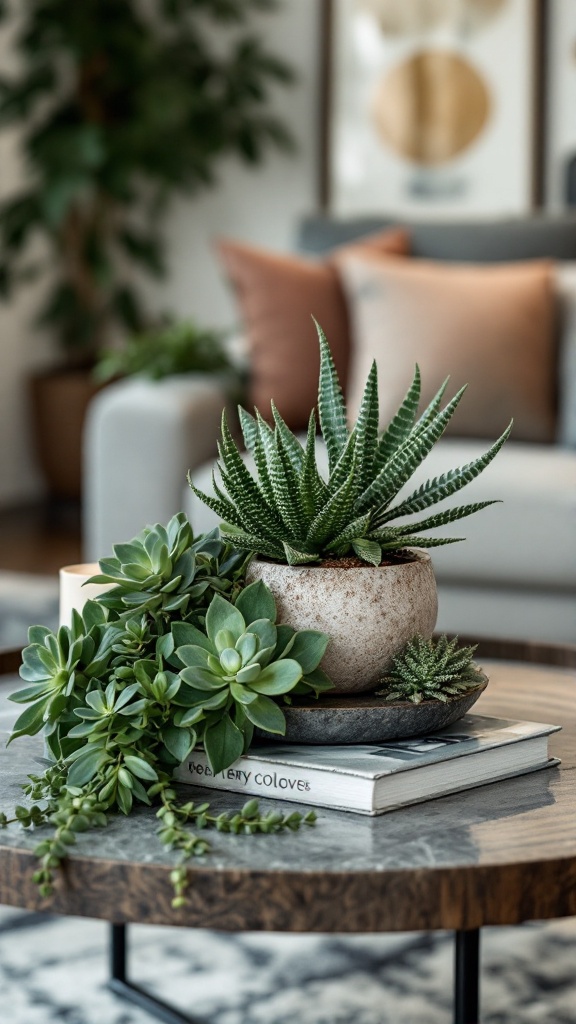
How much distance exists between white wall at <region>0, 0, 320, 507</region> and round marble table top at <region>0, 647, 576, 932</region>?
3612 mm

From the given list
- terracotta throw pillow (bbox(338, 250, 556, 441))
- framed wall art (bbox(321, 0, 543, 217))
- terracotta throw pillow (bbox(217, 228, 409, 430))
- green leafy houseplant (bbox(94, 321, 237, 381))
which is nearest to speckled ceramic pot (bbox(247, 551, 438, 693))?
terracotta throw pillow (bbox(338, 250, 556, 441))

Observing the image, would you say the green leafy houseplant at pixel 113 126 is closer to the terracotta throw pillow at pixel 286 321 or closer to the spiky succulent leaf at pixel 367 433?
the terracotta throw pillow at pixel 286 321

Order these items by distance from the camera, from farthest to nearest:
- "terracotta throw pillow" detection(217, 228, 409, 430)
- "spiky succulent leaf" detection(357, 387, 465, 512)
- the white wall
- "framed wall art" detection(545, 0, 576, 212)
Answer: the white wall < "framed wall art" detection(545, 0, 576, 212) < "terracotta throw pillow" detection(217, 228, 409, 430) < "spiky succulent leaf" detection(357, 387, 465, 512)

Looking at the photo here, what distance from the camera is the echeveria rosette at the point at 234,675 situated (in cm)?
84

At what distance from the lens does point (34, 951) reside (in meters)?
1.39

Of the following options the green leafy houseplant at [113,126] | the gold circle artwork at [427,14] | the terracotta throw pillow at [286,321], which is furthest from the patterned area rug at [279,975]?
the gold circle artwork at [427,14]

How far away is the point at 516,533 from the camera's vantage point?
217 centimetres

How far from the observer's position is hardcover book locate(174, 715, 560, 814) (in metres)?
0.84

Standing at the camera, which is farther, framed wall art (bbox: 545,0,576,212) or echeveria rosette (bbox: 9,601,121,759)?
framed wall art (bbox: 545,0,576,212)

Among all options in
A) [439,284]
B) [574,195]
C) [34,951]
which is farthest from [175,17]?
[34,951]

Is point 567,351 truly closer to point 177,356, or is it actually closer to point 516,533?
point 516,533

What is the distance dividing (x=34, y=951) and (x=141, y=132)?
313 centimetres

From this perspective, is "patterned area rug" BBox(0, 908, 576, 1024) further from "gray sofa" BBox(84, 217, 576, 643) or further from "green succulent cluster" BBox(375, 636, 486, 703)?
"gray sofa" BBox(84, 217, 576, 643)

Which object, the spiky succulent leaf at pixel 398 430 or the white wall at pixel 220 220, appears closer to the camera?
the spiky succulent leaf at pixel 398 430
